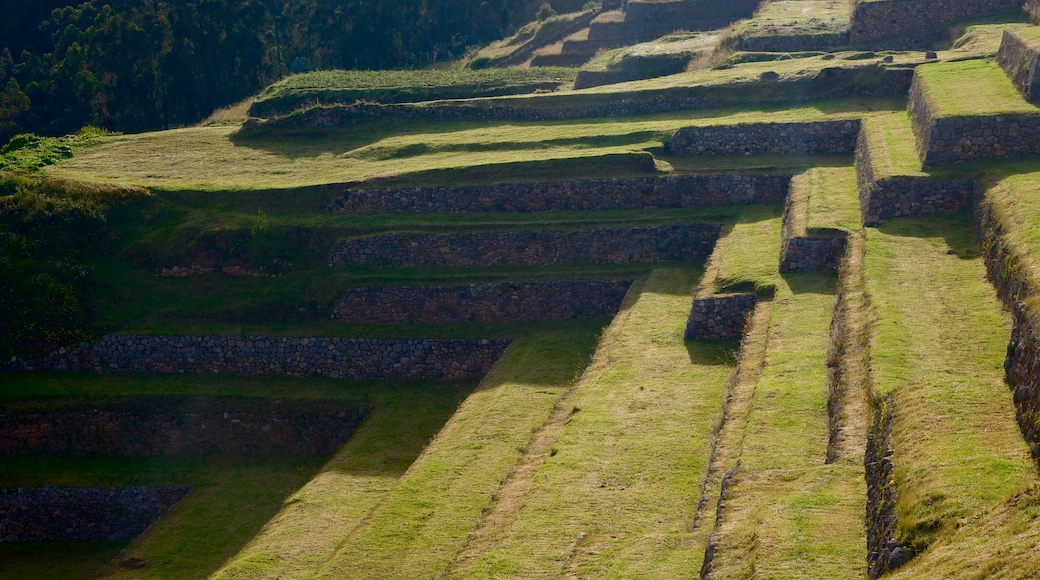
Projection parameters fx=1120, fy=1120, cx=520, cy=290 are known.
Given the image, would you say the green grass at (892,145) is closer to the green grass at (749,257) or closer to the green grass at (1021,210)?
the green grass at (1021,210)

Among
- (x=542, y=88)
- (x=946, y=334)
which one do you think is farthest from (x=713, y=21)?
(x=946, y=334)

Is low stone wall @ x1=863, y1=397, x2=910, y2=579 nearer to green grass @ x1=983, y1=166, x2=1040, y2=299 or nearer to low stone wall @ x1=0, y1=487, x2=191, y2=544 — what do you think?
green grass @ x1=983, y1=166, x2=1040, y2=299

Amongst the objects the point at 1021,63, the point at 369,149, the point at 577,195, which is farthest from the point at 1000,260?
the point at 369,149

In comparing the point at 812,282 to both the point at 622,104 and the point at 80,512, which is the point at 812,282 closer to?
the point at 622,104

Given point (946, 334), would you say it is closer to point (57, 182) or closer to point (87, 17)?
point (57, 182)

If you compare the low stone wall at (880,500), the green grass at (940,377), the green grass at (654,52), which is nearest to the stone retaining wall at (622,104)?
the green grass at (654,52)

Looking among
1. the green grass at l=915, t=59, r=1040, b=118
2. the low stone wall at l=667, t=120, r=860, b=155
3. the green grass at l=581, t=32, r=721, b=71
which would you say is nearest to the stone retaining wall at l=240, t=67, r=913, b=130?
the green grass at l=915, t=59, r=1040, b=118

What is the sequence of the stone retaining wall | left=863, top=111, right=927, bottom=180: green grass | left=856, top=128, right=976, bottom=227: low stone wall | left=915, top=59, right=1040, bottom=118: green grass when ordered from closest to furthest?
left=856, top=128, right=976, bottom=227: low stone wall, left=863, top=111, right=927, bottom=180: green grass, left=915, top=59, right=1040, bottom=118: green grass, the stone retaining wall
